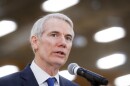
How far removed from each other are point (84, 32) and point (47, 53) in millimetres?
6202

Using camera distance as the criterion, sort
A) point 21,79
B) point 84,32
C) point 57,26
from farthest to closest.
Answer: point 84,32, point 57,26, point 21,79

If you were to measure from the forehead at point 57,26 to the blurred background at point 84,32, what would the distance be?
15.3 ft

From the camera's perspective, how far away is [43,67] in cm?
266

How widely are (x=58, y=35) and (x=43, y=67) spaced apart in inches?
9.4

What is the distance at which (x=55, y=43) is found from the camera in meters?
2.62

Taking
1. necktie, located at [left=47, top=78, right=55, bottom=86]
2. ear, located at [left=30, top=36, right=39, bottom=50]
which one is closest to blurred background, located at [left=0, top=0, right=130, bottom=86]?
ear, located at [left=30, top=36, right=39, bottom=50]

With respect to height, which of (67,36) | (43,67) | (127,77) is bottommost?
(43,67)

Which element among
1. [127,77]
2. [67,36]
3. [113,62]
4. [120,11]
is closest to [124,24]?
[120,11]

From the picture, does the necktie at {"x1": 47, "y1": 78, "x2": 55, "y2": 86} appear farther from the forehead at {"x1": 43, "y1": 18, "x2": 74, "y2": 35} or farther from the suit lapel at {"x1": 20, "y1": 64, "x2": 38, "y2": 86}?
the forehead at {"x1": 43, "y1": 18, "x2": 74, "y2": 35}

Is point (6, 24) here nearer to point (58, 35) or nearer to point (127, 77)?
point (127, 77)

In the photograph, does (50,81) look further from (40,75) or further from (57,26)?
(57,26)

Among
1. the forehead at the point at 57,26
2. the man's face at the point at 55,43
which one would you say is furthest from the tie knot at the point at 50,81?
the forehead at the point at 57,26

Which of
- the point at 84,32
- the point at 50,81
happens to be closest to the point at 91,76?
the point at 50,81

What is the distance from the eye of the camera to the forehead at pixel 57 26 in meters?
2.69
